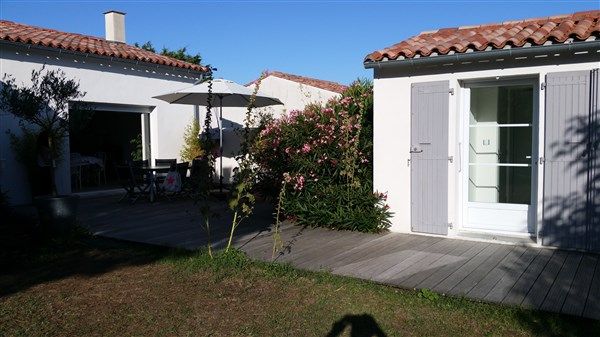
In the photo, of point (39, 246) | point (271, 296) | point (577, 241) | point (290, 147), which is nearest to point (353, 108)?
point (290, 147)

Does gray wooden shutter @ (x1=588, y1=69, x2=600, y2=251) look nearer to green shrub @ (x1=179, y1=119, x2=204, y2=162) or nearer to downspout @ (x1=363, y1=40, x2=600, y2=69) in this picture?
downspout @ (x1=363, y1=40, x2=600, y2=69)

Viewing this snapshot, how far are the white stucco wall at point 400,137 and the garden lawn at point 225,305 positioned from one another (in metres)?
2.55

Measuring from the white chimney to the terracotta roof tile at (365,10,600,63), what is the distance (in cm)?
1122

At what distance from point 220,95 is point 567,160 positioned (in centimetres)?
712

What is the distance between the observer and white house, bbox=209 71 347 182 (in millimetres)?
15391

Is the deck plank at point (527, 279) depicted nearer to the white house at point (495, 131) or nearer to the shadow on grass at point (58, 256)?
the white house at point (495, 131)

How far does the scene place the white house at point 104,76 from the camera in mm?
10500

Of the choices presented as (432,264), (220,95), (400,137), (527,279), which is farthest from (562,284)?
(220,95)

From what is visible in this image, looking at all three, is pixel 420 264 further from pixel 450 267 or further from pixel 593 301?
pixel 593 301

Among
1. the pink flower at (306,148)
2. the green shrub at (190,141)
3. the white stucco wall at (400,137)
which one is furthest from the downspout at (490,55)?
the green shrub at (190,141)

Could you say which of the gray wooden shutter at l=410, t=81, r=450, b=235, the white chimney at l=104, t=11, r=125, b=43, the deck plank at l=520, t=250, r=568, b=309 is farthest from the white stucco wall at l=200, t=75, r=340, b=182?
the deck plank at l=520, t=250, r=568, b=309

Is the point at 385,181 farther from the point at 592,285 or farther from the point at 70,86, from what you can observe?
the point at 70,86

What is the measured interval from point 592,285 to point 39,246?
666 cm

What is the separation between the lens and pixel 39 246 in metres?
6.71
